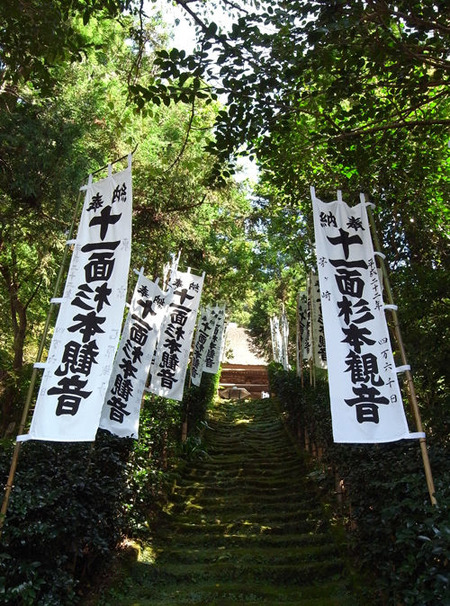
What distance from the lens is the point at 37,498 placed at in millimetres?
3801

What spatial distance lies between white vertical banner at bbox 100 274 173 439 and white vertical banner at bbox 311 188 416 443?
304 centimetres

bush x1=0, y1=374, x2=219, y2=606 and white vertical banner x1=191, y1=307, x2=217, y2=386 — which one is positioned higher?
white vertical banner x1=191, y1=307, x2=217, y2=386

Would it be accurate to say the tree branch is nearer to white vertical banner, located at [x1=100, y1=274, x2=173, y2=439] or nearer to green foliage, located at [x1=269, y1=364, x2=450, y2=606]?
green foliage, located at [x1=269, y1=364, x2=450, y2=606]

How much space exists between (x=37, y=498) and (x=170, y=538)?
3.26 m

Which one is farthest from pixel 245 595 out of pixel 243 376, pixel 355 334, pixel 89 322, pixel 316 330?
pixel 243 376

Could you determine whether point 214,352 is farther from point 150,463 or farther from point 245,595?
point 245,595

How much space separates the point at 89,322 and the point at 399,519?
3134 millimetres

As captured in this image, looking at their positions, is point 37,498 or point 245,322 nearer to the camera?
point 37,498

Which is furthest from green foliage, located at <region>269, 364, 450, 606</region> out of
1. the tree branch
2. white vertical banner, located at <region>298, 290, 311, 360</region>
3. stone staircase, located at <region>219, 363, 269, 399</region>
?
stone staircase, located at <region>219, 363, 269, 399</region>

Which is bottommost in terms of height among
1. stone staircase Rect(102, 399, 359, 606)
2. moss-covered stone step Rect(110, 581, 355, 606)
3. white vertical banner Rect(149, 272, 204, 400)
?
moss-covered stone step Rect(110, 581, 355, 606)

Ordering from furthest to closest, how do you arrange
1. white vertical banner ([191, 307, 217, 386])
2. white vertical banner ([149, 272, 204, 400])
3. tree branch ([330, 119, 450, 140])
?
white vertical banner ([191, 307, 217, 386]) < white vertical banner ([149, 272, 204, 400]) < tree branch ([330, 119, 450, 140])

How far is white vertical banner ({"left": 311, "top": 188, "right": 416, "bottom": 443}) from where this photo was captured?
3877 millimetres

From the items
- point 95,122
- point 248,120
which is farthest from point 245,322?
point 248,120

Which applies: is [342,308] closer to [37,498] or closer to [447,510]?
[447,510]
